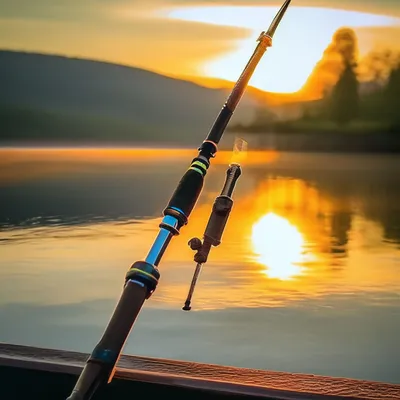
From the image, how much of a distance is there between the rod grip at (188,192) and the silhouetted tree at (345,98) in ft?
2.89

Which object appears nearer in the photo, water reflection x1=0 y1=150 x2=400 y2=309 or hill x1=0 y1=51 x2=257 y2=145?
water reflection x1=0 y1=150 x2=400 y2=309

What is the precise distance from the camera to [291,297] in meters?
1.25

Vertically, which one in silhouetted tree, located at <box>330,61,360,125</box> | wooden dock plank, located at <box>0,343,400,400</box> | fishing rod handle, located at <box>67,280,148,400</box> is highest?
silhouetted tree, located at <box>330,61,360,125</box>

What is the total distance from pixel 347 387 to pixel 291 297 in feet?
1.79

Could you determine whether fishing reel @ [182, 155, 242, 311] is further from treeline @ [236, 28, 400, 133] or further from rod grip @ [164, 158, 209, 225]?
treeline @ [236, 28, 400, 133]

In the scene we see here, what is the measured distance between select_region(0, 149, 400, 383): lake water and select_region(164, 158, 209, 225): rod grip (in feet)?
2.02

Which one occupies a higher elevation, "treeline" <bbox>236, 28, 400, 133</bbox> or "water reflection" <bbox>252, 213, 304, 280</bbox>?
"treeline" <bbox>236, 28, 400, 133</bbox>

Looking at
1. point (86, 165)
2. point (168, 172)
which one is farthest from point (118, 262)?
point (86, 165)

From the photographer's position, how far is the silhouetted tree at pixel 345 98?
1.42 m

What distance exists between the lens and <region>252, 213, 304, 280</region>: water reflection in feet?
4.37

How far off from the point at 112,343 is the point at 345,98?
3.46 feet

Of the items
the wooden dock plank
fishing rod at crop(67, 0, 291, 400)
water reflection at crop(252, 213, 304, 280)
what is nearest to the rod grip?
fishing rod at crop(67, 0, 291, 400)

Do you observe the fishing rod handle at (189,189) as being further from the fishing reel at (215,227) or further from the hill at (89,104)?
the hill at (89,104)

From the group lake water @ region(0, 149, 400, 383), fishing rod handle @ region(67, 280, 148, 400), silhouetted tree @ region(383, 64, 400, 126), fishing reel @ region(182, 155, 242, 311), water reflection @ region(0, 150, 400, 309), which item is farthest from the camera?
silhouetted tree @ region(383, 64, 400, 126)
